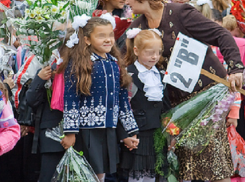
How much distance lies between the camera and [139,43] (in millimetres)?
4367

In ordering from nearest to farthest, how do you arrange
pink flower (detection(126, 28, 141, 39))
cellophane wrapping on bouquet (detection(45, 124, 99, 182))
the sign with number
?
cellophane wrapping on bouquet (detection(45, 124, 99, 182)) < the sign with number < pink flower (detection(126, 28, 141, 39))

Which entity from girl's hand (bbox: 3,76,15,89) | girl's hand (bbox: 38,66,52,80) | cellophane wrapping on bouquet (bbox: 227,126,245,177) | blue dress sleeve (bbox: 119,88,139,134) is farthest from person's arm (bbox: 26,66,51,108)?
cellophane wrapping on bouquet (bbox: 227,126,245,177)

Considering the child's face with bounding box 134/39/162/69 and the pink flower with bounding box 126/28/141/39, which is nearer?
the child's face with bounding box 134/39/162/69

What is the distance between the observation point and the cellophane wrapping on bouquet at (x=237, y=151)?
15.8 feet

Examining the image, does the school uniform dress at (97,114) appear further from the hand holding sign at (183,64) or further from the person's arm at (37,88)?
the hand holding sign at (183,64)

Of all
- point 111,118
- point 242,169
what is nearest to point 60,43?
point 111,118

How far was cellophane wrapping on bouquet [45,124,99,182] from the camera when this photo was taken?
371cm

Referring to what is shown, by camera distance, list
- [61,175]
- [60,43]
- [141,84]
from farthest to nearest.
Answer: [141,84] < [60,43] < [61,175]

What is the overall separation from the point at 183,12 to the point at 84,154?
→ 1.67 m

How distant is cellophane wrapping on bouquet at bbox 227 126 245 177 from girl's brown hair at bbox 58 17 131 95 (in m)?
1.48

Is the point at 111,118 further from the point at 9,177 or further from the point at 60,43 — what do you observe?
the point at 9,177

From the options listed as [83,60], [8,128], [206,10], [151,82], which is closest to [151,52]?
[151,82]

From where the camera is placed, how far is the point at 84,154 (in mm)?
3863

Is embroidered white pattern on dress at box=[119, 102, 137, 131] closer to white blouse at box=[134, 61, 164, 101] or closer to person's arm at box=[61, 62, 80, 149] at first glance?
white blouse at box=[134, 61, 164, 101]
